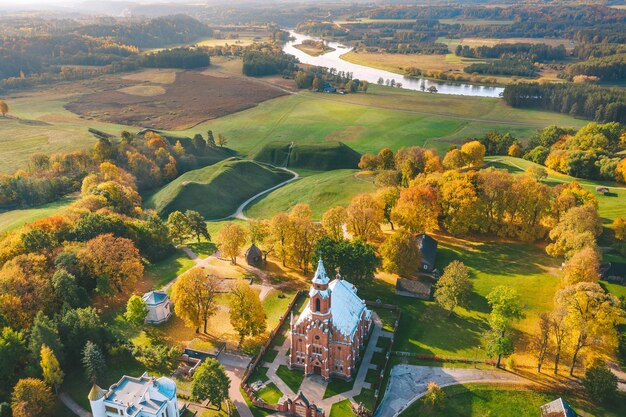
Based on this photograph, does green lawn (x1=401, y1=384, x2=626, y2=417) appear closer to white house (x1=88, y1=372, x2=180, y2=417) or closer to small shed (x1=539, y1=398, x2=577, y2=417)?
small shed (x1=539, y1=398, x2=577, y2=417)

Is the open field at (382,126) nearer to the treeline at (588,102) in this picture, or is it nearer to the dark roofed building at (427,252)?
the treeline at (588,102)

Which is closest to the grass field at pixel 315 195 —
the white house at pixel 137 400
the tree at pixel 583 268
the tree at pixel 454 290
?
the tree at pixel 454 290

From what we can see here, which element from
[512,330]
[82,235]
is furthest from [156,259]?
[512,330]

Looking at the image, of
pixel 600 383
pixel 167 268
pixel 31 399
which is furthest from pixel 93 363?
pixel 600 383

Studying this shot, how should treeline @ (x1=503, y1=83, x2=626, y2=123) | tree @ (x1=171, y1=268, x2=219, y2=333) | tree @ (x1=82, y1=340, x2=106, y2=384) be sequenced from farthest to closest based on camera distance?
treeline @ (x1=503, y1=83, x2=626, y2=123), tree @ (x1=171, y1=268, x2=219, y2=333), tree @ (x1=82, y1=340, x2=106, y2=384)

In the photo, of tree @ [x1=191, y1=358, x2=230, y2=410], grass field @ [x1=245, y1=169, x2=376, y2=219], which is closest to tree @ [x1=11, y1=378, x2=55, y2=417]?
tree @ [x1=191, y1=358, x2=230, y2=410]

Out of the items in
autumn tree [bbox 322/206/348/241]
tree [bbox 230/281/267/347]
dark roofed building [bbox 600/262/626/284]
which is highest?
dark roofed building [bbox 600/262/626/284]

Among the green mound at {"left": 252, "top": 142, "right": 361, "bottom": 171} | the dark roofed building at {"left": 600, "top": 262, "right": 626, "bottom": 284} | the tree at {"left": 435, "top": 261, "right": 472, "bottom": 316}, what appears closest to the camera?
the tree at {"left": 435, "top": 261, "right": 472, "bottom": 316}

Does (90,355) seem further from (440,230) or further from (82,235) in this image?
(440,230)
